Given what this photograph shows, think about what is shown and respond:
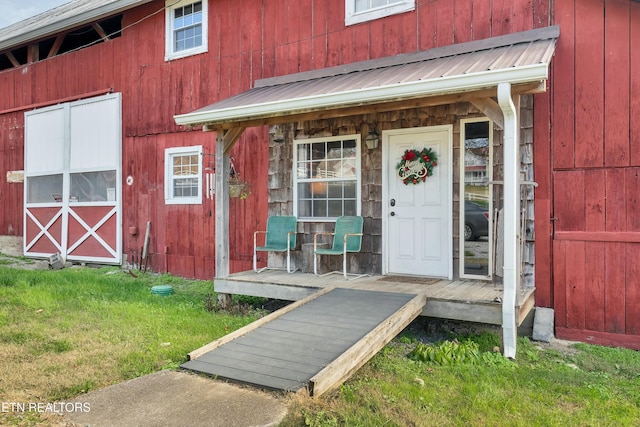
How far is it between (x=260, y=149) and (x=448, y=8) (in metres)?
3.22

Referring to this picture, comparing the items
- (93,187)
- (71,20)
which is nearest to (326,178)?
(93,187)

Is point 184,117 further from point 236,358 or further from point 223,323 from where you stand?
point 236,358

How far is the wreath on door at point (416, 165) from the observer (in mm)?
5750

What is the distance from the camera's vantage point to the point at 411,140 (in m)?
5.95

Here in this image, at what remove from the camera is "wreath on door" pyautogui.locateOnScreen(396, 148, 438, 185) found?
18.9ft

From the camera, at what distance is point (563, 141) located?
4953 millimetres

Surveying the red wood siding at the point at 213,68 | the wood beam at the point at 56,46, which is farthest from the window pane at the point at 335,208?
the wood beam at the point at 56,46

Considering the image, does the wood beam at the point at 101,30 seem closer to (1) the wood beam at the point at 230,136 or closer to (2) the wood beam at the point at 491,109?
(1) the wood beam at the point at 230,136

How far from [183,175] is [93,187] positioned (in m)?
2.39

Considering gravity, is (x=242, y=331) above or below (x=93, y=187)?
below

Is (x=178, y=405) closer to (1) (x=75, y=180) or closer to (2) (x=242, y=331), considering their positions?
(2) (x=242, y=331)

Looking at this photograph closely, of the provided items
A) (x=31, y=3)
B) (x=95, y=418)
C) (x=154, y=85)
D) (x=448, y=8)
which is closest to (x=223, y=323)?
(x=95, y=418)

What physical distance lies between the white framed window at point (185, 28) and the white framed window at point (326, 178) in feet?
9.06

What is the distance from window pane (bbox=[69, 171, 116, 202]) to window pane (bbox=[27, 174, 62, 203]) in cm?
47
